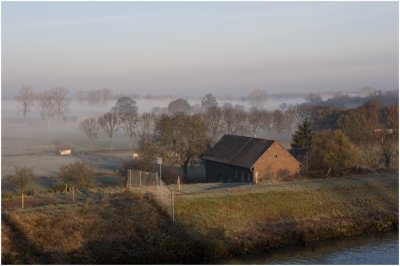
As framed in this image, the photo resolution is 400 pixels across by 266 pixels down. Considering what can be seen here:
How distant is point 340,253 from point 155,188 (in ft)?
36.7

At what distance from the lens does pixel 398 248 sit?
1110 inches

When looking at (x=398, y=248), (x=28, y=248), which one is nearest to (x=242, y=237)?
(x=398, y=248)

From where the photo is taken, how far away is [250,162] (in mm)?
43438

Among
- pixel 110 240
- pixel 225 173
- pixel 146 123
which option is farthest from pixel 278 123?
pixel 110 240

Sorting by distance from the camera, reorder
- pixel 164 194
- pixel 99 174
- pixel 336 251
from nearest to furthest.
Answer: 1. pixel 336 251
2. pixel 164 194
3. pixel 99 174

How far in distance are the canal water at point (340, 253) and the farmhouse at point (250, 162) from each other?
13.1 m

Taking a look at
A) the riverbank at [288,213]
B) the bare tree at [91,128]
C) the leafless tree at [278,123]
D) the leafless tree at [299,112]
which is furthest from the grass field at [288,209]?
the leafless tree at [299,112]

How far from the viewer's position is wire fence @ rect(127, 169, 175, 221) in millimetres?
29791

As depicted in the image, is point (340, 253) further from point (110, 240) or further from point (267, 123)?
point (267, 123)

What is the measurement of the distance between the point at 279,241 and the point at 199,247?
15.8 feet

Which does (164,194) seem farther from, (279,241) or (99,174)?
(99,174)

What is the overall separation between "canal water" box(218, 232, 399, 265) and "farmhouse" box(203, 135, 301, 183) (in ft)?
43.1

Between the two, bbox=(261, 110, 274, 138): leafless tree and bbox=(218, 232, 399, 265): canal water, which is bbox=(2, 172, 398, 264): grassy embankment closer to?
bbox=(218, 232, 399, 265): canal water

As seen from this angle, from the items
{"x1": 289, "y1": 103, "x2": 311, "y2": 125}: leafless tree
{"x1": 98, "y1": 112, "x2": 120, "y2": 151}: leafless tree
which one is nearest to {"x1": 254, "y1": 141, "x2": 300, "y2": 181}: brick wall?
{"x1": 98, "y1": 112, "x2": 120, "y2": 151}: leafless tree
